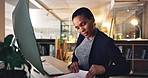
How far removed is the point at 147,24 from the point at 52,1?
2.81 metres

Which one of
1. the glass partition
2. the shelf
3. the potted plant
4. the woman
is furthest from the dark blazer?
the glass partition

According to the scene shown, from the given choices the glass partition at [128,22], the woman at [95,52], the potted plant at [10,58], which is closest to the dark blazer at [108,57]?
the woman at [95,52]

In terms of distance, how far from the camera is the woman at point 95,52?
938mm

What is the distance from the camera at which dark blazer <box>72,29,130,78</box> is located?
0.94 m

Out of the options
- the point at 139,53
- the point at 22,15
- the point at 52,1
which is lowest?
the point at 139,53

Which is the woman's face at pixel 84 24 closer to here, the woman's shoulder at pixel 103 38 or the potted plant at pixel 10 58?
the woman's shoulder at pixel 103 38

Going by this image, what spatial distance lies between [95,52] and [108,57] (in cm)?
7

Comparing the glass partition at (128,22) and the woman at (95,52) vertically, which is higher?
the glass partition at (128,22)

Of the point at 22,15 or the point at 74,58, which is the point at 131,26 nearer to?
the point at 74,58

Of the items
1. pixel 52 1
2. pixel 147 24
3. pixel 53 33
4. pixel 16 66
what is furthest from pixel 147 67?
pixel 53 33

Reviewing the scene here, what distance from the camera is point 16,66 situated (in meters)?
0.71

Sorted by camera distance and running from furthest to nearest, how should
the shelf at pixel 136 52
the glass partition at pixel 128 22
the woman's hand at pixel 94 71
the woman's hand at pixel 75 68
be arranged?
the glass partition at pixel 128 22
the shelf at pixel 136 52
the woman's hand at pixel 75 68
the woman's hand at pixel 94 71

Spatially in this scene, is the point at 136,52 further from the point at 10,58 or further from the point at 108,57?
the point at 10,58

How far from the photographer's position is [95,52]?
3.40 feet
